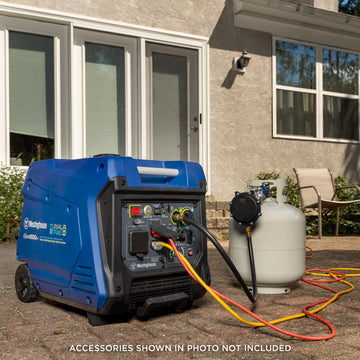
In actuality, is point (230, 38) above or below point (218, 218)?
above

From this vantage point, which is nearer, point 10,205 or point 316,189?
point 10,205

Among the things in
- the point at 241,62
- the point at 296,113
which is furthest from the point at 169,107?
the point at 296,113

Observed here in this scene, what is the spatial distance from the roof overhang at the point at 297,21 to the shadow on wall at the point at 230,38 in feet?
0.29

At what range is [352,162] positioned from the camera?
815 cm

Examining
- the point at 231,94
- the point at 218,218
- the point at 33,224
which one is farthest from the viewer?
the point at 231,94

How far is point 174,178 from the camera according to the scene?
95.8 inches

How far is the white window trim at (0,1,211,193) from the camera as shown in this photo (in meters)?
5.63

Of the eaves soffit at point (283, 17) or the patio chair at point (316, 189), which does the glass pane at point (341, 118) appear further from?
the patio chair at point (316, 189)

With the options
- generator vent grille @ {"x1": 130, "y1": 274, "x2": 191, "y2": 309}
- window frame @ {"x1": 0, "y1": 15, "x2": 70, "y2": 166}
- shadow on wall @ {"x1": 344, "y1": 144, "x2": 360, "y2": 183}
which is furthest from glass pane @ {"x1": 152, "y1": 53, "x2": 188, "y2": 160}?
generator vent grille @ {"x1": 130, "y1": 274, "x2": 191, "y2": 309}

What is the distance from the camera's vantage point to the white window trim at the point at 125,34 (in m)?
5.63

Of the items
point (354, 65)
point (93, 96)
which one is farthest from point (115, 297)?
point (354, 65)

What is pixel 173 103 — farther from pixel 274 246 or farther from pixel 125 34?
pixel 274 246

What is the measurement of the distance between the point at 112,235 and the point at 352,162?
691 cm

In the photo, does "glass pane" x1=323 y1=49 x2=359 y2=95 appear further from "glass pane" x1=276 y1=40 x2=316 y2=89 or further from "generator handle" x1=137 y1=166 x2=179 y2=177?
"generator handle" x1=137 y1=166 x2=179 y2=177
